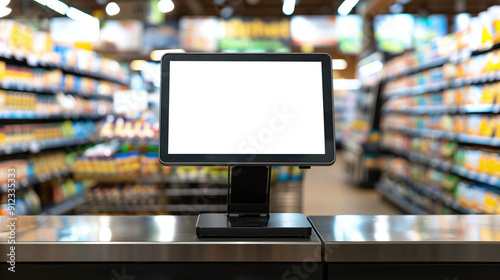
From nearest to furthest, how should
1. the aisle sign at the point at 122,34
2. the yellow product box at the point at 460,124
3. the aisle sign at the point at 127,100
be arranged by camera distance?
the yellow product box at the point at 460,124 → the aisle sign at the point at 127,100 → the aisle sign at the point at 122,34

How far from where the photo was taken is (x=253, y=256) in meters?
1.28

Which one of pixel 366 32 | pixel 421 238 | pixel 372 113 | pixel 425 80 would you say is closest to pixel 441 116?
pixel 425 80

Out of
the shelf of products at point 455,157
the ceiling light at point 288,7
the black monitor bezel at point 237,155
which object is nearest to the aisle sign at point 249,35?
the ceiling light at point 288,7

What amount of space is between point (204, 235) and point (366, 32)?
1049 cm

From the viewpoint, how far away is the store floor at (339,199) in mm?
6484

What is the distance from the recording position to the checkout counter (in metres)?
1.26

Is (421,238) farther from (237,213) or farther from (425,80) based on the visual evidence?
(425,80)

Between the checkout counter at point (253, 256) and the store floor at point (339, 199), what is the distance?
4.83 metres

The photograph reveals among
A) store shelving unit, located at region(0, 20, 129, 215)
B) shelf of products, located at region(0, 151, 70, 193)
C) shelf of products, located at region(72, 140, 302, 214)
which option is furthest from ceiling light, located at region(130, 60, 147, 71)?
shelf of products, located at region(72, 140, 302, 214)

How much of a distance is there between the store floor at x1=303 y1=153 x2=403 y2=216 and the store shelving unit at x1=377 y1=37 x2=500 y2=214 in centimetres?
22

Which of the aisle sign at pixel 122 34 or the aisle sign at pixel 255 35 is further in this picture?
the aisle sign at pixel 122 34

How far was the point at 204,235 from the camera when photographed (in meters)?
1.31

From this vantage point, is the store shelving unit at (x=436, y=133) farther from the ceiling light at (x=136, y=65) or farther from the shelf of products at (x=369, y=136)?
the ceiling light at (x=136, y=65)

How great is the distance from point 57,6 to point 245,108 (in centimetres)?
601
